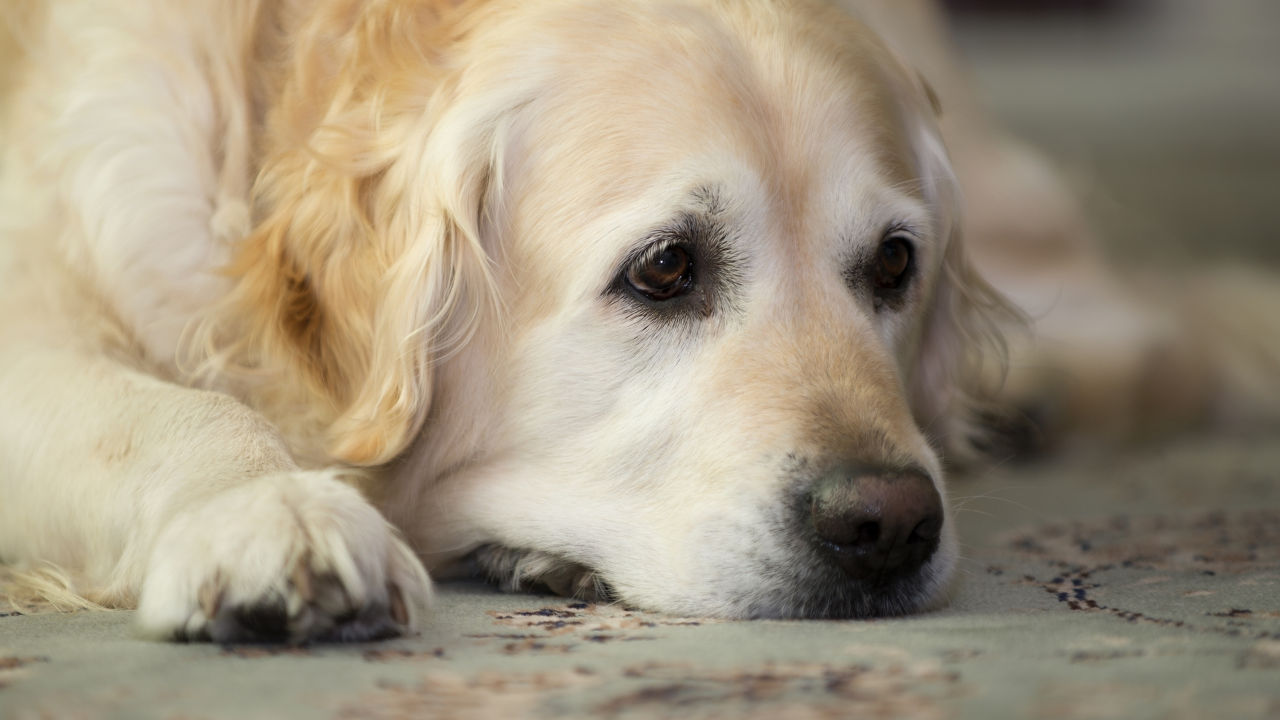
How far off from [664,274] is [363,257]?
0.46m

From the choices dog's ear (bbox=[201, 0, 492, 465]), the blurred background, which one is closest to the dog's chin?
dog's ear (bbox=[201, 0, 492, 465])

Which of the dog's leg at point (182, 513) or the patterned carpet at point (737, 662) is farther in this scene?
the dog's leg at point (182, 513)

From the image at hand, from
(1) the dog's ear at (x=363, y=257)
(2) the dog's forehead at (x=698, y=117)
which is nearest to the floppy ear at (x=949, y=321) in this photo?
(2) the dog's forehead at (x=698, y=117)

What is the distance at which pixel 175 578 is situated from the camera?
121 cm

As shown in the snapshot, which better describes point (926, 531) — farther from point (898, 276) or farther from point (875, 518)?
point (898, 276)

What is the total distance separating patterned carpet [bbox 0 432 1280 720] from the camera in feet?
3.15

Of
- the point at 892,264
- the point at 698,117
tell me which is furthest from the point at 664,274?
the point at 892,264

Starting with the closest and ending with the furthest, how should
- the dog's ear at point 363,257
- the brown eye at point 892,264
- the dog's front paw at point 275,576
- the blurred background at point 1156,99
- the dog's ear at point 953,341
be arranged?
the dog's front paw at point 275,576
the dog's ear at point 363,257
the brown eye at point 892,264
the dog's ear at point 953,341
the blurred background at point 1156,99

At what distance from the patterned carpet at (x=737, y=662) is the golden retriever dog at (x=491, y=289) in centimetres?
13

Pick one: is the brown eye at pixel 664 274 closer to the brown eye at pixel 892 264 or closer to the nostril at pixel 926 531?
the brown eye at pixel 892 264

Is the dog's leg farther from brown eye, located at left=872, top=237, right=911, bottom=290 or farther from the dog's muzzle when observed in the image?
brown eye, located at left=872, top=237, right=911, bottom=290

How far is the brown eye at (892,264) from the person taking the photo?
1827 millimetres

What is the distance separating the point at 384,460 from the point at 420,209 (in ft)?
1.22

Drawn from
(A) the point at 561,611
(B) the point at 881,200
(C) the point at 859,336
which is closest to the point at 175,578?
(A) the point at 561,611
